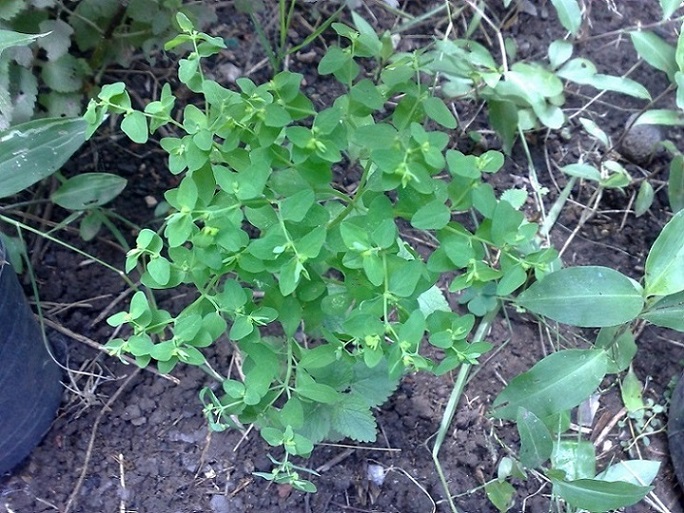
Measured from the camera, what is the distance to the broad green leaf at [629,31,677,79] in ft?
4.77

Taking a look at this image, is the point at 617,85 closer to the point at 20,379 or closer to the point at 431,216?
the point at 431,216

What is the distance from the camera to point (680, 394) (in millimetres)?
1331

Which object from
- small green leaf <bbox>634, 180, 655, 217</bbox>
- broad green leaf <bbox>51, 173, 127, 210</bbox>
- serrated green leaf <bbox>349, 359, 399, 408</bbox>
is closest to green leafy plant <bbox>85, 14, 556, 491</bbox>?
serrated green leaf <bbox>349, 359, 399, 408</bbox>

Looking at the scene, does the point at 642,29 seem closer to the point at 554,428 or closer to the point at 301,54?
the point at 301,54

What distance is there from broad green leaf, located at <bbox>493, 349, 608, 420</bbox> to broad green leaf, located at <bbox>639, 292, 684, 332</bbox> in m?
0.10

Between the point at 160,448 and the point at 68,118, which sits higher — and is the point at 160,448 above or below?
below

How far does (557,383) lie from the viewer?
1.20 meters

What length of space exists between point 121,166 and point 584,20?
1114mm

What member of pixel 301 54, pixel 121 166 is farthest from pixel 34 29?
pixel 301 54

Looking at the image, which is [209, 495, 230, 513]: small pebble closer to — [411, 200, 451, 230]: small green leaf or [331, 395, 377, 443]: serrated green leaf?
[331, 395, 377, 443]: serrated green leaf

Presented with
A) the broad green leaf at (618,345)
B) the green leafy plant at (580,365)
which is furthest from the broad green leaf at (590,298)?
the broad green leaf at (618,345)

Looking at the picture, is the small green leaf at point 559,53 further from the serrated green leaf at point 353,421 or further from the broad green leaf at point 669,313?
the serrated green leaf at point 353,421

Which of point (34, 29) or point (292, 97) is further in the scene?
point (34, 29)

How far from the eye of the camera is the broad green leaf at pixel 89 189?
130cm
